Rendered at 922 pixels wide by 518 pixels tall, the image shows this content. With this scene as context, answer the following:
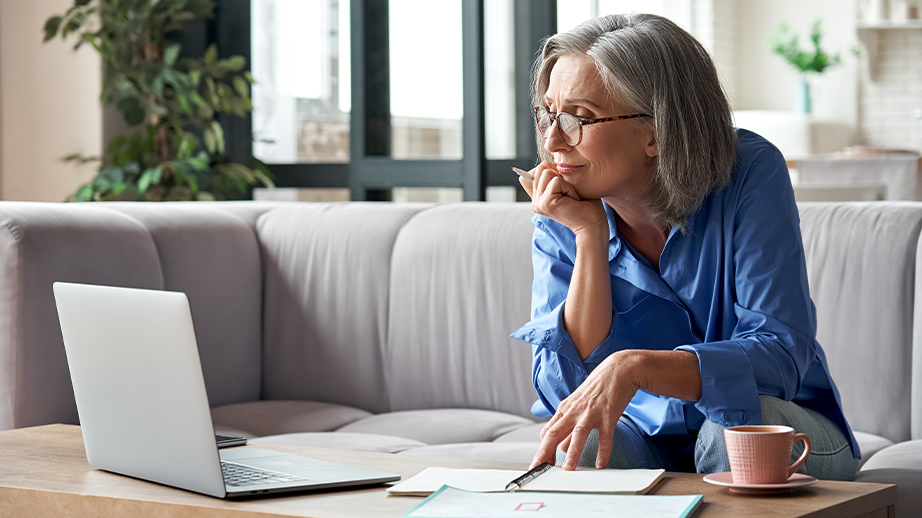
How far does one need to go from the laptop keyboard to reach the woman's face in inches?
23.6

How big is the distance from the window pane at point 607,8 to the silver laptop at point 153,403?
7.60 ft

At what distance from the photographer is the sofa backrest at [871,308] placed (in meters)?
1.98

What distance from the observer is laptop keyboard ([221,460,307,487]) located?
1.10 metres

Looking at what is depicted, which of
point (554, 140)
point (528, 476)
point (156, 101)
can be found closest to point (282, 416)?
point (554, 140)

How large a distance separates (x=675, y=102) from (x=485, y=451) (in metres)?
0.82

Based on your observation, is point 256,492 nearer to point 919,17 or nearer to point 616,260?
point 616,260

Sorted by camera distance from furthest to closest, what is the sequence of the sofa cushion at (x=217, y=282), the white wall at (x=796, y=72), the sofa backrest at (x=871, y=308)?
the white wall at (x=796, y=72) < the sofa cushion at (x=217, y=282) < the sofa backrest at (x=871, y=308)

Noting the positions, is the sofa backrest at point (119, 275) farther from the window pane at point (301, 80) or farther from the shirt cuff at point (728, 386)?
the shirt cuff at point (728, 386)

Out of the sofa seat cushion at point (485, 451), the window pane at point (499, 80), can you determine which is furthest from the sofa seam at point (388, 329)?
the window pane at point (499, 80)

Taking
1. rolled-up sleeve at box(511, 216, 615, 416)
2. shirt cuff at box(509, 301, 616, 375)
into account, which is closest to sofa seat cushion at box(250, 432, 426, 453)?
rolled-up sleeve at box(511, 216, 615, 416)

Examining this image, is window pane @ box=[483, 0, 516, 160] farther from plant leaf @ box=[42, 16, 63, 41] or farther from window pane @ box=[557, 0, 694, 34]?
plant leaf @ box=[42, 16, 63, 41]

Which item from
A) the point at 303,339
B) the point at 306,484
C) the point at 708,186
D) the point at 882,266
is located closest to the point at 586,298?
the point at 708,186

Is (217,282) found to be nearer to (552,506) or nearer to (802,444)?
(802,444)

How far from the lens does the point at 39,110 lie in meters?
3.98
